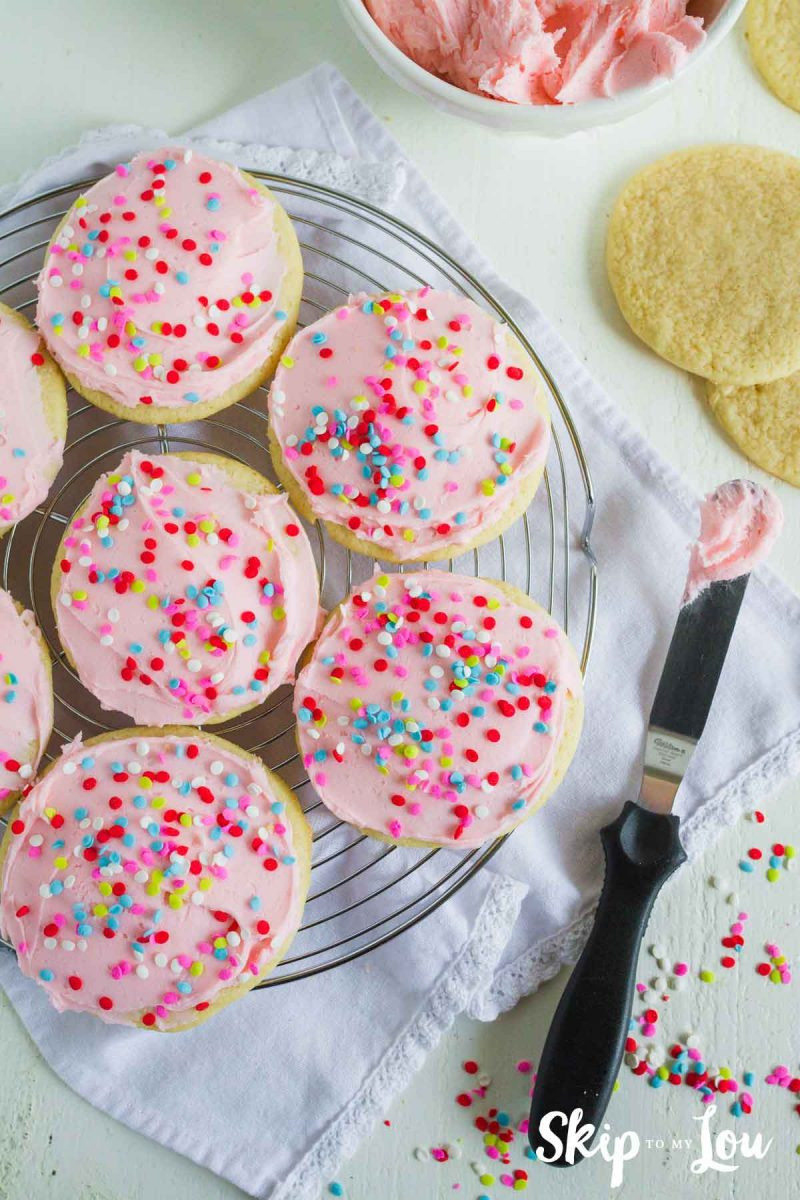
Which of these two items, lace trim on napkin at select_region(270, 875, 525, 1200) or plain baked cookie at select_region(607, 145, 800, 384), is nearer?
lace trim on napkin at select_region(270, 875, 525, 1200)

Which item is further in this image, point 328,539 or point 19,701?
point 328,539

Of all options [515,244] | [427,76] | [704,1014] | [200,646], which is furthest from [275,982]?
[427,76]

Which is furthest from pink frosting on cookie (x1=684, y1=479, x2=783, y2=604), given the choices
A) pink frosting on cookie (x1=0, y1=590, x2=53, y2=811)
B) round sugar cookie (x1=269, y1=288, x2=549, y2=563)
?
pink frosting on cookie (x1=0, y1=590, x2=53, y2=811)

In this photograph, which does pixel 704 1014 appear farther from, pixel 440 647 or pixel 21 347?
pixel 21 347

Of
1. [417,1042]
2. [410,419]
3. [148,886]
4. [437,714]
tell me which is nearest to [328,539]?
[410,419]

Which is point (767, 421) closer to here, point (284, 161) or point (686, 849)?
point (686, 849)

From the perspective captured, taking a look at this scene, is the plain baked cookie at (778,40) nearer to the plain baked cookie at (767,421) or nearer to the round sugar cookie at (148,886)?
the plain baked cookie at (767,421)

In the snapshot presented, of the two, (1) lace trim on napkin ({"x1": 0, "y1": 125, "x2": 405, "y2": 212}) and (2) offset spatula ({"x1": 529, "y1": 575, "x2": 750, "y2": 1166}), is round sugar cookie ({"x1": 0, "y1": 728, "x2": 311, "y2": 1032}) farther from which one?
(1) lace trim on napkin ({"x1": 0, "y1": 125, "x2": 405, "y2": 212})
